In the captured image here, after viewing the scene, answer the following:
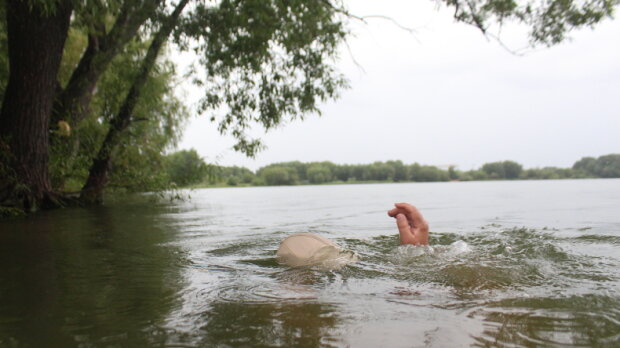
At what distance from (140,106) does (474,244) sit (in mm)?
10771

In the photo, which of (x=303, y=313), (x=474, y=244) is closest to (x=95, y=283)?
(x=303, y=313)

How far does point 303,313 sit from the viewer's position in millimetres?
2215

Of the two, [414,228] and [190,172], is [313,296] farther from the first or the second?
[190,172]

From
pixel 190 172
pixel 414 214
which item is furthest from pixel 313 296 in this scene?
pixel 190 172

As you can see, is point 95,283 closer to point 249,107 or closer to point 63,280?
point 63,280

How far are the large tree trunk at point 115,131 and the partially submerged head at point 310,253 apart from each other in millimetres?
7605

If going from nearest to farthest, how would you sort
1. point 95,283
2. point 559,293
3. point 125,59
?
point 559,293 < point 95,283 < point 125,59

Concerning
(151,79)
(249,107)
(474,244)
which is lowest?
(474,244)

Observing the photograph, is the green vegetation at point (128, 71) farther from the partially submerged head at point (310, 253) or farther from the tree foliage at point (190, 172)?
the partially submerged head at point (310, 253)

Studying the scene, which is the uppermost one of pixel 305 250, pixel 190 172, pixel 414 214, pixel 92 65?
pixel 92 65

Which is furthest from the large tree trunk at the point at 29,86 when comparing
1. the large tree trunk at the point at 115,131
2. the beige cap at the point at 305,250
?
the beige cap at the point at 305,250

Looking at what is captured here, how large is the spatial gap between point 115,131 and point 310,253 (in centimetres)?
963

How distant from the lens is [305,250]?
3.61 meters

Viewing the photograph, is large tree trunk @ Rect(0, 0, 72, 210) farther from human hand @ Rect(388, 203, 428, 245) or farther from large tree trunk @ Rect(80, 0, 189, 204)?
human hand @ Rect(388, 203, 428, 245)
